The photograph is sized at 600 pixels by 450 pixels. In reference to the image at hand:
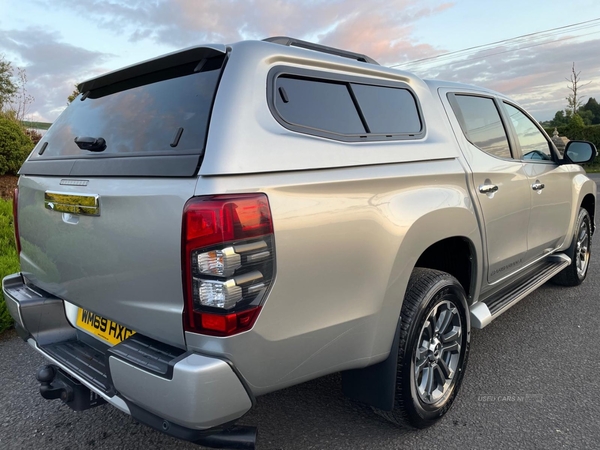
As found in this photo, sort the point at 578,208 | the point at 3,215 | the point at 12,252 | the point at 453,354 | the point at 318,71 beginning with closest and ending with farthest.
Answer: the point at 318,71
the point at 453,354
the point at 578,208
the point at 12,252
the point at 3,215

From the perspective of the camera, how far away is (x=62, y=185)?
7.10 ft

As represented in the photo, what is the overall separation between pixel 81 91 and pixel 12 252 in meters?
3.04

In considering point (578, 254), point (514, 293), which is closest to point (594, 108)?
point (578, 254)

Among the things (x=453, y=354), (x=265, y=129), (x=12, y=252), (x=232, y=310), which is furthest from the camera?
(x=12, y=252)

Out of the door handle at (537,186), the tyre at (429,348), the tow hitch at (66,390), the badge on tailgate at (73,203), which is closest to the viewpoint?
the badge on tailgate at (73,203)

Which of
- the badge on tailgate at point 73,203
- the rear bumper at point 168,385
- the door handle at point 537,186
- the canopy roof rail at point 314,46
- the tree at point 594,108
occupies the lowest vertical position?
the tree at point 594,108

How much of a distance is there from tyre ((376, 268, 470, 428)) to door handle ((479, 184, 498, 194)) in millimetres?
664

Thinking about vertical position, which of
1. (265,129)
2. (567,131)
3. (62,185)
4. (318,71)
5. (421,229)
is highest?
(318,71)

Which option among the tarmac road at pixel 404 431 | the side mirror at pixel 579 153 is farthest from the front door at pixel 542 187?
the tarmac road at pixel 404 431

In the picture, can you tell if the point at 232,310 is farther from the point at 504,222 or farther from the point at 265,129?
the point at 504,222

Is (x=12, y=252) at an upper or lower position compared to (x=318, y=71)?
lower

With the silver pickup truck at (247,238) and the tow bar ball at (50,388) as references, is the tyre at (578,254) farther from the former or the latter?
the tow bar ball at (50,388)

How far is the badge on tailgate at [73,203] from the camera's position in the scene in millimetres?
1934

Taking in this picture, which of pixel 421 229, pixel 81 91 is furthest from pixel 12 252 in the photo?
pixel 421 229
